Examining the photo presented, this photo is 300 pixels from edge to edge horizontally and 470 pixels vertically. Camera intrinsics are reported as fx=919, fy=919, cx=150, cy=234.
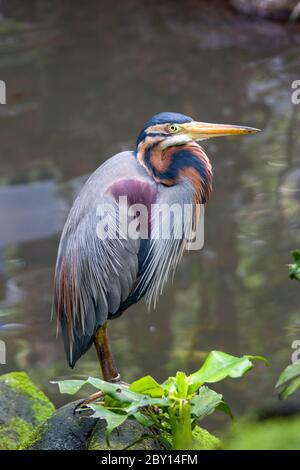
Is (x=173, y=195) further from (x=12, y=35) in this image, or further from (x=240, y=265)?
(x=12, y=35)

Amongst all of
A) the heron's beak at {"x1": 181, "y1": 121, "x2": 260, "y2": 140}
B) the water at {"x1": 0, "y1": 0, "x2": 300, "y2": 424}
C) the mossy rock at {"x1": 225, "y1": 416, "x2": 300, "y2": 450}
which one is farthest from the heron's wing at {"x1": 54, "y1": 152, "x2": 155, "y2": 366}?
the mossy rock at {"x1": 225, "y1": 416, "x2": 300, "y2": 450}

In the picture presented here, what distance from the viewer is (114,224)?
12.4ft

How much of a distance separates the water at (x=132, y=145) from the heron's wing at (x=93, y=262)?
1353 mm

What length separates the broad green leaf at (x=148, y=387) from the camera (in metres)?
3.33

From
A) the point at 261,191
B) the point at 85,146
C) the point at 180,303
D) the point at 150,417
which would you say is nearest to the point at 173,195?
the point at 150,417

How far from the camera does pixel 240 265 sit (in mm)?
6258

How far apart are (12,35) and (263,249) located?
5.48 meters

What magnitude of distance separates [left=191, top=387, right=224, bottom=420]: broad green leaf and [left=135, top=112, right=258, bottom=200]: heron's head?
96 cm

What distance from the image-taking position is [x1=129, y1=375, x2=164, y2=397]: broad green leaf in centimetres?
333

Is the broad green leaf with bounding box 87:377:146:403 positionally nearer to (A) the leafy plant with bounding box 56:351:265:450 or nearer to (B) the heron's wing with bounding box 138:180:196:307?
(A) the leafy plant with bounding box 56:351:265:450

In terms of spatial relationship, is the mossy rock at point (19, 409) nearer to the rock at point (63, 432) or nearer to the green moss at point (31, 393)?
the green moss at point (31, 393)

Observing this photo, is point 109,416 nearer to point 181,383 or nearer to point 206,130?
point 181,383

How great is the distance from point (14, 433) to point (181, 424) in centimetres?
89

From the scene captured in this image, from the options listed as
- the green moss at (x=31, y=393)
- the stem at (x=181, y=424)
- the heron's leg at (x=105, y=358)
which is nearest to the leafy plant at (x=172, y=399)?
the stem at (x=181, y=424)
